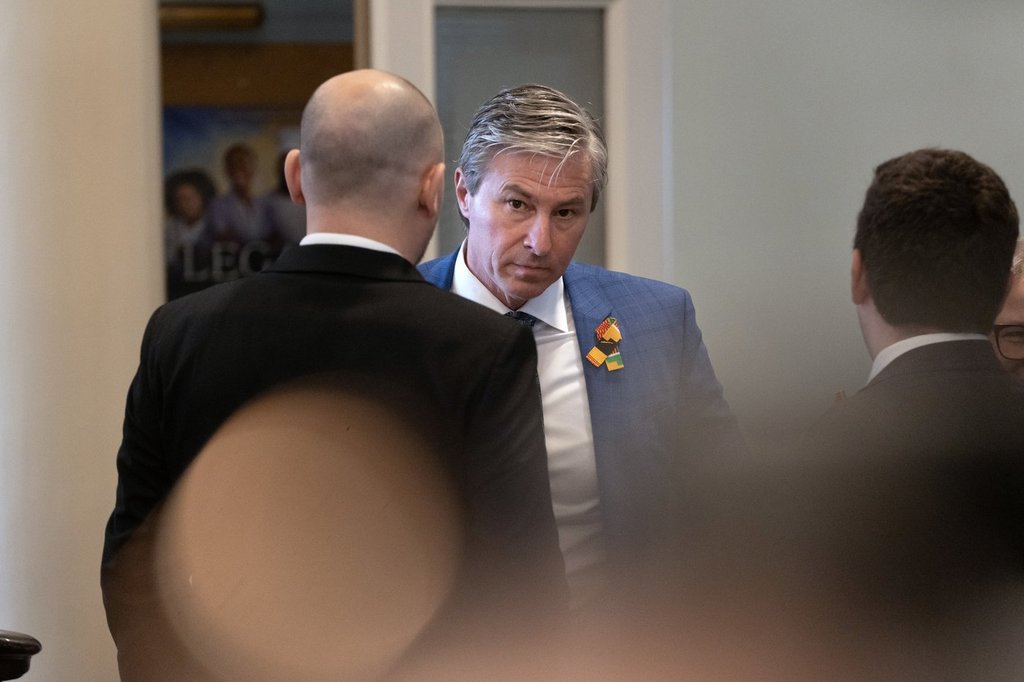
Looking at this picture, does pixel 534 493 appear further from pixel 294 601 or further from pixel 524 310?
pixel 524 310

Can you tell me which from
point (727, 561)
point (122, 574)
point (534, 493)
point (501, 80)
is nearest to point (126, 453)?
point (122, 574)

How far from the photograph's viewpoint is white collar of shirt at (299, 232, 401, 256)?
1091 millimetres

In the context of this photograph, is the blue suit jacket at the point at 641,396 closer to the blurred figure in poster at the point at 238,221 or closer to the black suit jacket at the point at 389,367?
the black suit jacket at the point at 389,367

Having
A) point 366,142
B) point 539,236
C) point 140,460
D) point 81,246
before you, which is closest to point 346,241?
point 366,142

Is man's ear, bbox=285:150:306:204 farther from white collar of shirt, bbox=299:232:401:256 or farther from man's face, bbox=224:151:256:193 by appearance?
man's face, bbox=224:151:256:193

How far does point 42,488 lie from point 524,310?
119 centimetres

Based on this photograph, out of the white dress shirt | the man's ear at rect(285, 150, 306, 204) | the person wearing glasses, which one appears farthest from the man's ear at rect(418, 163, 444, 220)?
the person wearing glasses

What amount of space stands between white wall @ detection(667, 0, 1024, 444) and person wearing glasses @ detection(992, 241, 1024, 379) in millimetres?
148

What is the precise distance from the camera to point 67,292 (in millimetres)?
2199

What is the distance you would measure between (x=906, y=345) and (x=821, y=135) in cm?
40

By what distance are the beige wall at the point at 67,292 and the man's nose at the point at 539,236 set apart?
3.71ft

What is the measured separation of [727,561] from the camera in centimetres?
62

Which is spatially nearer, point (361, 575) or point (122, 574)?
point (361, 575)

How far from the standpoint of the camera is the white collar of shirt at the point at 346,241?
1091 mm
